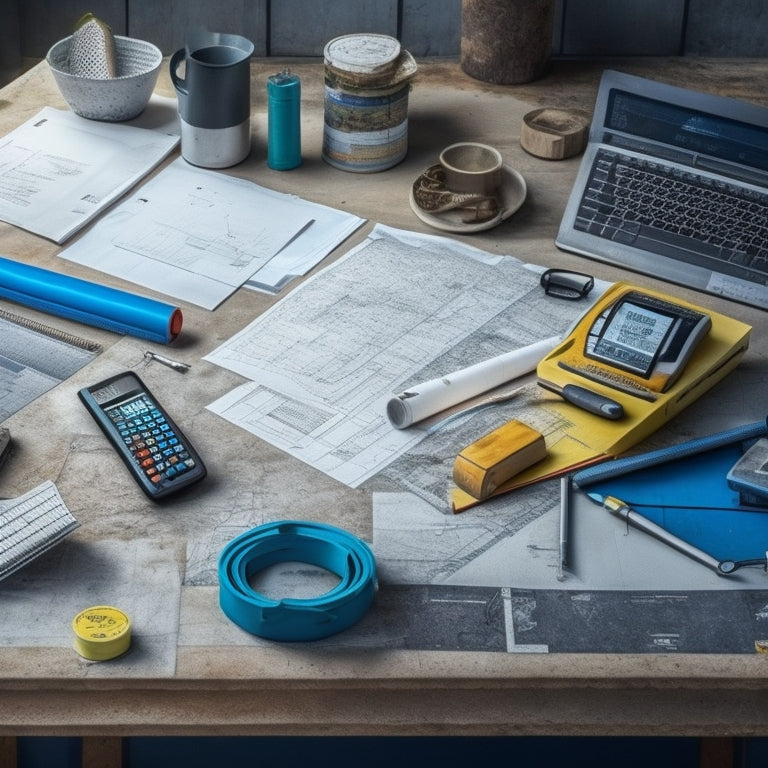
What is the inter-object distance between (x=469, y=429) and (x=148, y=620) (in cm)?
35

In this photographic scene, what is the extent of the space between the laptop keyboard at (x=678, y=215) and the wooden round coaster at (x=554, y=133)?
10cm

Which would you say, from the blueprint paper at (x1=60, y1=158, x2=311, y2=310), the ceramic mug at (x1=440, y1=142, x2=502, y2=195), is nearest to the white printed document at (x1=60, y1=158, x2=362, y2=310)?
the blueprint paper at (x1=60, y1=158, x2=311, y2=310)

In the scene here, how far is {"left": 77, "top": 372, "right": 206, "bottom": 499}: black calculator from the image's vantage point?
0.99 metres

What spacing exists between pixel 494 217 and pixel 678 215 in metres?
0.20

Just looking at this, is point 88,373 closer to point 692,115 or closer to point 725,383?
point 725,383

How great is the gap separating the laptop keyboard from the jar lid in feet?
0.90

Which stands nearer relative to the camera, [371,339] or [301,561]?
[301,561]

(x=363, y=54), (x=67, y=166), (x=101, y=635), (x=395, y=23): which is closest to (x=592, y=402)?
(x=101, y=635)

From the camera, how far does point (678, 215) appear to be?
135 cm

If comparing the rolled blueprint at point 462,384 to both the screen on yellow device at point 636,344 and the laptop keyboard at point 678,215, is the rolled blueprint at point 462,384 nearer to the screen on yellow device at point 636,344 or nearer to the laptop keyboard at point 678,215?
the screen on yellow device at point 636,344

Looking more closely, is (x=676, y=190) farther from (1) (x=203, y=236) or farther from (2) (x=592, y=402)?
(1) (x=203, y=236)

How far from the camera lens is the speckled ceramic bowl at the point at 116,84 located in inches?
59.4

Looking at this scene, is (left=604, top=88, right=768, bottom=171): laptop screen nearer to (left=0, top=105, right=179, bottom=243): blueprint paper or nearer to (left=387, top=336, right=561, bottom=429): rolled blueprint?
(left=387, top=336, right=561, bottom=429): rolled blueprint

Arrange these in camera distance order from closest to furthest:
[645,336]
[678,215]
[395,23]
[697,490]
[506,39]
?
1. [697,490]
2. [645,336]
3. [678,215]
4. [506,39]
5. [395,23]
